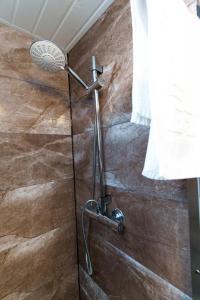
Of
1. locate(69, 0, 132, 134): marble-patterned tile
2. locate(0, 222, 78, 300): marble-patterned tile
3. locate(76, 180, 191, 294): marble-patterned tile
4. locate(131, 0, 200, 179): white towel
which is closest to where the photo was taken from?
locate(131, 0, 200, 179): white towel

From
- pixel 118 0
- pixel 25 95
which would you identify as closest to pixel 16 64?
pixel 25 95

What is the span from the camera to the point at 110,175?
0.96m

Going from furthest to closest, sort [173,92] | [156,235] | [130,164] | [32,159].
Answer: [32,159]
[130,164]
[156,235]
[173,92]

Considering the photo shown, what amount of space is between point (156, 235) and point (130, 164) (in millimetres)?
320

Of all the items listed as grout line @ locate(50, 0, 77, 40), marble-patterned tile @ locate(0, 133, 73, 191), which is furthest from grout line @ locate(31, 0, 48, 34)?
marble-patterned tile @ locate(0, 133, 73, 191)

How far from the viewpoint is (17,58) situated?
3.58 feet

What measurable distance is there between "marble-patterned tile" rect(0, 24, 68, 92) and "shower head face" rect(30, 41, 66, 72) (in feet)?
0.76

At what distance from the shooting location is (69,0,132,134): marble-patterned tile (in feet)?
2.82

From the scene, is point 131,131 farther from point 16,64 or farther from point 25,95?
point 16,64

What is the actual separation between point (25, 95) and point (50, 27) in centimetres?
43

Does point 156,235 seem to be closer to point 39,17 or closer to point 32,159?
point 32,159

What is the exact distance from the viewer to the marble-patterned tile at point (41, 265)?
39.0 inches

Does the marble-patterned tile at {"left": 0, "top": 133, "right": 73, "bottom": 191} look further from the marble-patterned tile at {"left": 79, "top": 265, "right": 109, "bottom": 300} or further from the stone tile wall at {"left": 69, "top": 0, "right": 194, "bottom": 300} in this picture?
the marble-patterned tile at {"left": 79, "top": 265, "right": 109, "bottom": 300}

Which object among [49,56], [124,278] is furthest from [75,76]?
[124,278]
